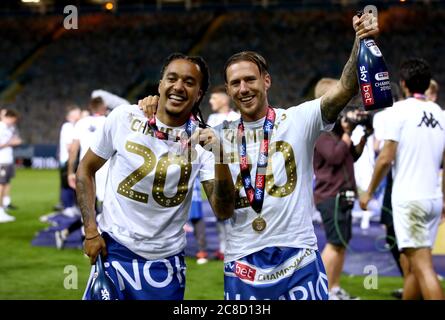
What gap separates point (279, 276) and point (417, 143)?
214cm

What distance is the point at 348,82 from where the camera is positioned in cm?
332

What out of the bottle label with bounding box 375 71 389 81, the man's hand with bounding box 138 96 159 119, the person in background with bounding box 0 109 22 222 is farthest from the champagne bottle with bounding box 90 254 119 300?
the person in background with bounding box 0 109 22 222

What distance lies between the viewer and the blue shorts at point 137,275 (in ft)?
11.6

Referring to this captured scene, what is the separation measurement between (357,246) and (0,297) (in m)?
4.43

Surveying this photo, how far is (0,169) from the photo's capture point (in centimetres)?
1236

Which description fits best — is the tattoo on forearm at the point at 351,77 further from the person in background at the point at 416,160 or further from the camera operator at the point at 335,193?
the camera operator at the point at 335,193

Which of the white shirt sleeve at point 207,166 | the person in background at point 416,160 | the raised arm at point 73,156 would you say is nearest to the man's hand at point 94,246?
the white shirt sleeve at point 207,166

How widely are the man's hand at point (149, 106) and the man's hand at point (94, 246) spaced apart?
2.11 ft

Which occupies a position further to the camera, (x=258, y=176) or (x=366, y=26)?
(x=258, y=176)

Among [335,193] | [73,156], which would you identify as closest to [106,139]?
[335,193]

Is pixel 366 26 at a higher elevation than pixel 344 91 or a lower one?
higher

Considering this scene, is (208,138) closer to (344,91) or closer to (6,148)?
(344,91)

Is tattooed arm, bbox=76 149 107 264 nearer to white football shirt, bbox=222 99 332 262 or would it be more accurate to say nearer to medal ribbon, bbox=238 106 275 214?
white football shirt, bbox=222 99 332 262
